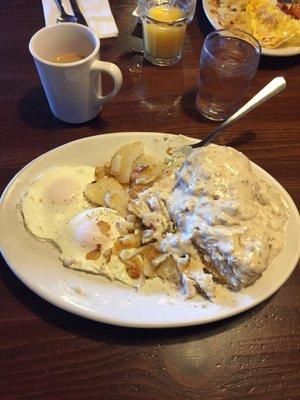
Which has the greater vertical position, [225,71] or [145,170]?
[225,71]

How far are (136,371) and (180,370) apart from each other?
10 cm

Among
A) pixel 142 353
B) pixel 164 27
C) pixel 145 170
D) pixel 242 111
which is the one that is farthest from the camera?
pixel 164 27

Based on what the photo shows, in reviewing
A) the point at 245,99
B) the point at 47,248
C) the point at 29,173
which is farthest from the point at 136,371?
the point at 245,99

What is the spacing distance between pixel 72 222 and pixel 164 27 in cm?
77

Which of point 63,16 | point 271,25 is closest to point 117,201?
point 63,16

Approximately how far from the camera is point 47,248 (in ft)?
3.30

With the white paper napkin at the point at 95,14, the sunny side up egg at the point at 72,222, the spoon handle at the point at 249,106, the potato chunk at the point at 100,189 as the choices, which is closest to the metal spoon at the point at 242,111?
the spoon handle at the point at 249,106

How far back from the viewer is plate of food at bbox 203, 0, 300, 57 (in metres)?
1.52

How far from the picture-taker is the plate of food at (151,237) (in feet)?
3.04

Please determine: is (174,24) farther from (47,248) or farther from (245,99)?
(47,248)

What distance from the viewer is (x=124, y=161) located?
115 cm

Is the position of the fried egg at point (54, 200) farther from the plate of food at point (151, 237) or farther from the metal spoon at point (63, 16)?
the metal spoon at point (63, 16)

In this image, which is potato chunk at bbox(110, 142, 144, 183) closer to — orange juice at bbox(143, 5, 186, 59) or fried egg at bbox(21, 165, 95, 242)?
fried egg at bbox(21, 165, 95, 242)

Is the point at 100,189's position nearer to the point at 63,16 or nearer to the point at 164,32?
the point at 164,32
